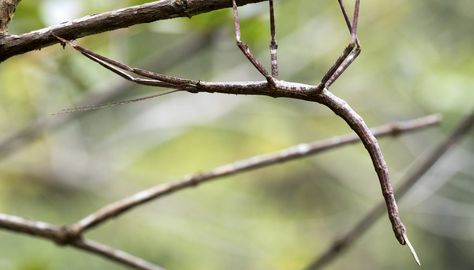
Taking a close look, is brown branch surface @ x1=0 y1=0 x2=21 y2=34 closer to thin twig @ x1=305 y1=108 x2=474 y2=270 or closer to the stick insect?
the stick insect

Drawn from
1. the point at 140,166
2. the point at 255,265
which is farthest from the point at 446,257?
the point at 140,166

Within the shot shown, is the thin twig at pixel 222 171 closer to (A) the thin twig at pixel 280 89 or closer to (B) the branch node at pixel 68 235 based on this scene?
(B) the branch node at pixel 68 235

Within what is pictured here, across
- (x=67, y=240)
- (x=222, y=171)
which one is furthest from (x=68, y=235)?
(x=222, y=171)

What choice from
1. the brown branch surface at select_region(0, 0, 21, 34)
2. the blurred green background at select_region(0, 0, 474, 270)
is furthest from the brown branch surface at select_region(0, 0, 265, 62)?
the blurred green background at select_region(0, 0, 474, 270)

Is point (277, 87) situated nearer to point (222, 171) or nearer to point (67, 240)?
point (222, 171)

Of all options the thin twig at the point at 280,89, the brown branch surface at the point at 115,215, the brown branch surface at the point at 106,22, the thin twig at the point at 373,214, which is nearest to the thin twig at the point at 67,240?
the brown branch surface at the point at 115,215

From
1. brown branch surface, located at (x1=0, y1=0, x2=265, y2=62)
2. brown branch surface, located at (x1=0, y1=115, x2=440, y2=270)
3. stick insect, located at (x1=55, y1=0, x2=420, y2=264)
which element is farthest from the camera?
brown branch surface, located at (x1=0, y1=115, x2=440, y2=270)

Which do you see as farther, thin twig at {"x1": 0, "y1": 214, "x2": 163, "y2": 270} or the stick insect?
thin twig at {"x1": 0, "y1": 214, "x2": 163, "y2": 270}
